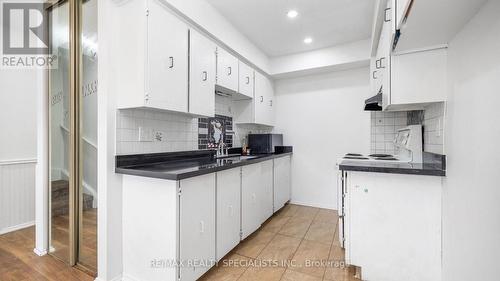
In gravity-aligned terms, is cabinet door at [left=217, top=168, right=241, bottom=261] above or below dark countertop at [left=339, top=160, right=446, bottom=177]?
below

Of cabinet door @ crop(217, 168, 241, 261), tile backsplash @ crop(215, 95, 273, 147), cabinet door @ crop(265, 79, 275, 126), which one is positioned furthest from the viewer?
cabinet door @ crop(265, 79, 275, 126)

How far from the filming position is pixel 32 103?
9.78ft

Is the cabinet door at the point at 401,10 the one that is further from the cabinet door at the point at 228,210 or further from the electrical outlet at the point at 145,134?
the electrical outlet at the point at 145,134

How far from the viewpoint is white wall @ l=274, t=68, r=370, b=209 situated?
11.2ft

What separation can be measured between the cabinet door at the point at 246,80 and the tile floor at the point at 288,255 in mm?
1822

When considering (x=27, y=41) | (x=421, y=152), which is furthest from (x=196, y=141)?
(x=27, y=41)

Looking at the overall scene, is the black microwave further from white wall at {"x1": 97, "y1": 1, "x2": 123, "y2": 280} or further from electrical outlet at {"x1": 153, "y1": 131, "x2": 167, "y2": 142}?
white wall at {"x1": 97, "y1": 1, "x2": 123, "y2": 280}

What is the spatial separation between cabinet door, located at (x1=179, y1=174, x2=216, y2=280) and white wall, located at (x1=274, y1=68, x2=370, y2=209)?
2353mm

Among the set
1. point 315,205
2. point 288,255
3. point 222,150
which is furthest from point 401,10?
point 315,205

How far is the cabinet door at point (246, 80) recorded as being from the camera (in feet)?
9.60

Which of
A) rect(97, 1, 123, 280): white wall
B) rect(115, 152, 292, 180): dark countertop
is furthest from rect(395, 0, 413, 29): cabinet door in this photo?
rect(97, 1, 123, 280): white wall

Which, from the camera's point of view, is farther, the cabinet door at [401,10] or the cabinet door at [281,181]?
the cabinet door at [281,181]

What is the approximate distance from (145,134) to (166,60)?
0.67 meters

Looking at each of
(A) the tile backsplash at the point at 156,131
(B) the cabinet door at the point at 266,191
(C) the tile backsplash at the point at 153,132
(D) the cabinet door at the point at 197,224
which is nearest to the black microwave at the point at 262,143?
(B) the cabinet door at the point at 266,191
